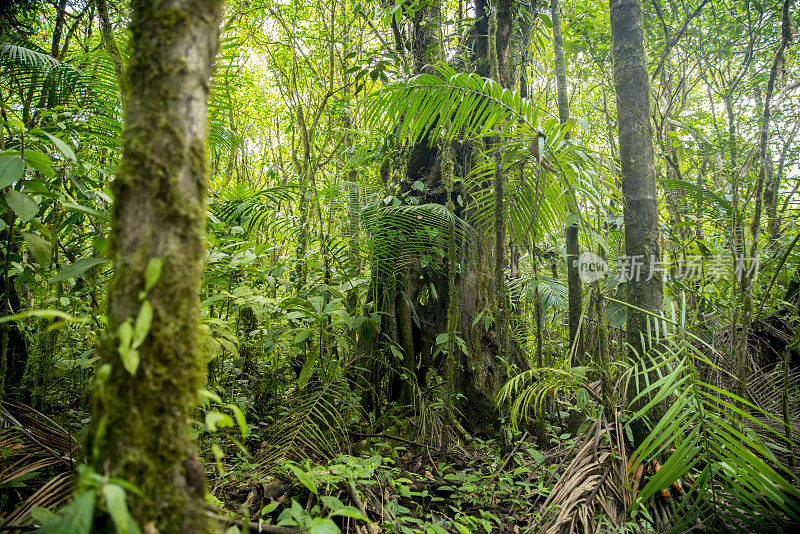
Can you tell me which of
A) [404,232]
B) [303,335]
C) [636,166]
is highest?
[636,166]

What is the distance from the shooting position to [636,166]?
2.54 meters

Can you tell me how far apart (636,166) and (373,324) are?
1.85 metres

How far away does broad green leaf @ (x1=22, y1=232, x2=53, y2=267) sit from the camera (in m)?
1.31

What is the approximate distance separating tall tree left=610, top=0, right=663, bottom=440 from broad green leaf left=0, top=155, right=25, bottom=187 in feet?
8.68

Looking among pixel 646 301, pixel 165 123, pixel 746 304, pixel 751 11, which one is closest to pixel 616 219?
pixel 646 301

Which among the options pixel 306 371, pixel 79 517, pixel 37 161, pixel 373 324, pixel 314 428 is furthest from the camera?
pixel 373 324

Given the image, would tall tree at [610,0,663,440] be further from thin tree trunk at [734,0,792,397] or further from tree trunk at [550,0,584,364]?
tree trunk at [550,0,584,364]

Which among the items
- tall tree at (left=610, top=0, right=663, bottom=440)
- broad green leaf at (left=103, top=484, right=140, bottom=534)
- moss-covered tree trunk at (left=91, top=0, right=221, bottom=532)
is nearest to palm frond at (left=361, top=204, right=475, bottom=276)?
tall tree at (left=610, top=0, right=663, bottom=440)

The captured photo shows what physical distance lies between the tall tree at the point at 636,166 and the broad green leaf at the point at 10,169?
2.65m

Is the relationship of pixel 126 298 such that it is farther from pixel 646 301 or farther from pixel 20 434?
pixel 646 301

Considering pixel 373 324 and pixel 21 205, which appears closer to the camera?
pixel 21 205

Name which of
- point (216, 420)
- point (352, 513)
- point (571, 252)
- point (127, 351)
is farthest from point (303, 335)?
point (571, 252)

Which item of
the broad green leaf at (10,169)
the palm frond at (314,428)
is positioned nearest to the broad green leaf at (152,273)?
the broad green leaf at (10,169)

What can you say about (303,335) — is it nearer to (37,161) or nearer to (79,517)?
(37,161)
